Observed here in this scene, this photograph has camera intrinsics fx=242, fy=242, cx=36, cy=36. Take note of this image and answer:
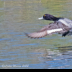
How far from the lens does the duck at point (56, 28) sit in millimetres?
3303

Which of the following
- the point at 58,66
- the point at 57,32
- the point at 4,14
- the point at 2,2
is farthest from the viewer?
the point at 2,2

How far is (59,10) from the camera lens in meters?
3.91

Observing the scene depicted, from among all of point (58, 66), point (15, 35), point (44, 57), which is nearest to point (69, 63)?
point (58, 66)

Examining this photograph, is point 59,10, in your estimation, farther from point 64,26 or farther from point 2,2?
point 2,2

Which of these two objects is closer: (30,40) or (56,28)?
(30,40)

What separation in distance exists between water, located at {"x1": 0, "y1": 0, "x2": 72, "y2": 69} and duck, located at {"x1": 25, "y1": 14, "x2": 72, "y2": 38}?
8 cm

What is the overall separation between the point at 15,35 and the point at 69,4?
44.3 inches

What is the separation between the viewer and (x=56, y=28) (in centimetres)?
346

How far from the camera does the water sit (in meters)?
2.88

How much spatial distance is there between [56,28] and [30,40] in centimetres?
44

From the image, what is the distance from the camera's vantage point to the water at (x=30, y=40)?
288 cm

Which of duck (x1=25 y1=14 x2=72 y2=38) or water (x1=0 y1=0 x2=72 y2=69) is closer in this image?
water (x1=0 y1=0 x2=72 y2=69)

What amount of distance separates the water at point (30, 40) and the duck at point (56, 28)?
79mm

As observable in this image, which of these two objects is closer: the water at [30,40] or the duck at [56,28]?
the water at [30,40]
